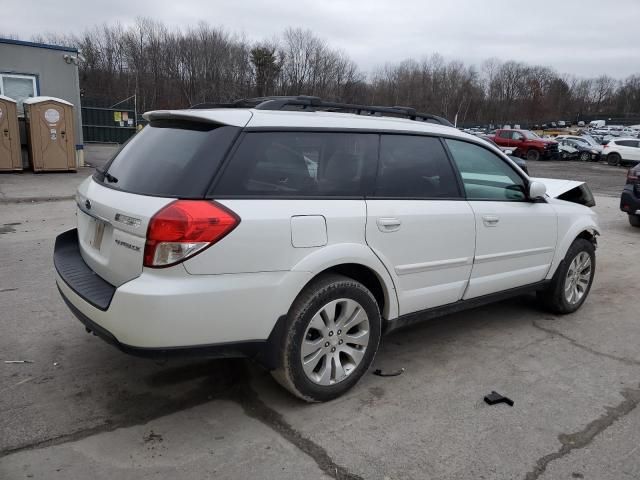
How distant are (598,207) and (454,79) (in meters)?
91.4

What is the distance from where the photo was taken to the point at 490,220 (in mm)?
3863

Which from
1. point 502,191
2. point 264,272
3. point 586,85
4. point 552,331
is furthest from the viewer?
point 586,85

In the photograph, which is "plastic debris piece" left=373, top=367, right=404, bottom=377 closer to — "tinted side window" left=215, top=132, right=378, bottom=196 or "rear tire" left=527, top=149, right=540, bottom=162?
"tinted side window" left=215, top=132, right=378, bottom=196

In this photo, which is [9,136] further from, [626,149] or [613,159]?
[613,159]

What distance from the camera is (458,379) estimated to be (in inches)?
140

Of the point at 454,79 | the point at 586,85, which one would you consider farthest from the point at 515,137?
the point at 586,85

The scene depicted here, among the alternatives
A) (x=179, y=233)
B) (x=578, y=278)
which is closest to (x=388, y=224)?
(x=179, y=233)

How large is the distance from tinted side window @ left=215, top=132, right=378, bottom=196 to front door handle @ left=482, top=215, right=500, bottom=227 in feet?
3.47

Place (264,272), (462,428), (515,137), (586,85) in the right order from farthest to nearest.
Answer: (586,85) → (515,137) → (462,428) → (264,272)

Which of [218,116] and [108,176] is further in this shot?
[108,176]

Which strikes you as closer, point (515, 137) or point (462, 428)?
point (462, 428)

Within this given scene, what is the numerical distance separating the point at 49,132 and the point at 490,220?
13125 millimetres

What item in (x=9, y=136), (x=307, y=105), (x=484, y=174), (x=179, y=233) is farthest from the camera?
(x=9, y=136)

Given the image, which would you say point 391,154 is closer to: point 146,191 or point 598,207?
point 146,191
